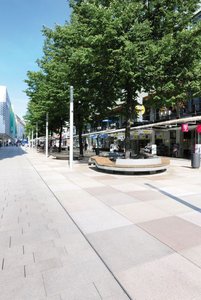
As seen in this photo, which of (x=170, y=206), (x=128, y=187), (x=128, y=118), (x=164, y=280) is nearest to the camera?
(x=164, y=280)

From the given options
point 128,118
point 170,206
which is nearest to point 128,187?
point 170,206

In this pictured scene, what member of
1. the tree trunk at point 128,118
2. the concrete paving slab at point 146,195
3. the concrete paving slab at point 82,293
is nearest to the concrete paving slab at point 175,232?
the concrete paving slab at point 82,293

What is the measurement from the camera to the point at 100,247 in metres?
4.37

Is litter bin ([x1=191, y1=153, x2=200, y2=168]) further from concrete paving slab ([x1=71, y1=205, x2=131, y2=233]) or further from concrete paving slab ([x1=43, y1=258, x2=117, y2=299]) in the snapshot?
concrete paving slab ([x1=43, y1=258, x2=117, y2=299])

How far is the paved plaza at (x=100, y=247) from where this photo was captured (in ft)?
10.4

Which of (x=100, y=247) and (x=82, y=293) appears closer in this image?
(x=82, y=293)

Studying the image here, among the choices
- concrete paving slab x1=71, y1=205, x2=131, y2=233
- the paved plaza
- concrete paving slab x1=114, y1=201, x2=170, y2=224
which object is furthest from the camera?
concrete paving slab x1=114, y1=201, x2=170, y2=224

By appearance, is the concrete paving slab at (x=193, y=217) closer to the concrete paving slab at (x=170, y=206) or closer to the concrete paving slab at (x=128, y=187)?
the concrete paving slab at (x=170, y=206)

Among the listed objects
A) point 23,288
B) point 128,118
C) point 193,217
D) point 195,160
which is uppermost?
point 128,118

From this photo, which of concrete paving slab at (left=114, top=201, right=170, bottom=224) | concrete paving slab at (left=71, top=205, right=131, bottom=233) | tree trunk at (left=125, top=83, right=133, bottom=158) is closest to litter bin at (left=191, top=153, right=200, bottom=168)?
tree trunk at (left=125, top=83, right=133, bottom=158)

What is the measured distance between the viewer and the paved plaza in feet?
10.4

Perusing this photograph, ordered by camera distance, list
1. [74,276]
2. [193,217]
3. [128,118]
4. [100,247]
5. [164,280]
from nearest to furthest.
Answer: [164,280] → [74,276] → [100,247] → [193,217] → [128,118]

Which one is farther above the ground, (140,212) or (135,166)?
(135,166)

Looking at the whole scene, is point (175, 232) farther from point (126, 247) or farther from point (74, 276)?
point (74, 276)
